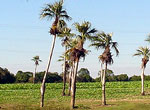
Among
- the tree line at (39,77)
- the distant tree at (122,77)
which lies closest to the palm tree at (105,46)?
the tree line at (39,77)

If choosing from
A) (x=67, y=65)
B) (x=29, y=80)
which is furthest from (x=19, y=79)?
(x=67, y=65)

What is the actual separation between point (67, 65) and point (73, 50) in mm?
25179

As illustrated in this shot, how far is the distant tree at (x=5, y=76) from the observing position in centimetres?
12406

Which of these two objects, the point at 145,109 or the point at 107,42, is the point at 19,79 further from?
the point at 145,109

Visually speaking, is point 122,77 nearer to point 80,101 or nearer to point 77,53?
point 80,101

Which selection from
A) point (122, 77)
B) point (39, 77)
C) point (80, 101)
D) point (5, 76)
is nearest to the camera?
point (80, 101)

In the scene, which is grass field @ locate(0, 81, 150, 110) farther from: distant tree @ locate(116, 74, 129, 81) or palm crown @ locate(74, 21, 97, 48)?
distant tree @ locate(116, 74, 129, 81)

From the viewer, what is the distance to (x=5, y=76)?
12556 cm

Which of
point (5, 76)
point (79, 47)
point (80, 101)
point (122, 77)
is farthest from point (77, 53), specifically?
point (122, 77)

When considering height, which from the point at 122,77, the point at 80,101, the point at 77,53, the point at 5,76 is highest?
the point at 122,77

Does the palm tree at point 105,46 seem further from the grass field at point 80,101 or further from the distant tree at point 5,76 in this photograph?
the distant tree at point 5,76

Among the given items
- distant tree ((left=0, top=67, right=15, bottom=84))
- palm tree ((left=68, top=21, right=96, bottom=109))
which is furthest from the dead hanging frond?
distant tree ((left=0, top=67, right=15, bottom=84))

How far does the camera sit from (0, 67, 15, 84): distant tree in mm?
124062

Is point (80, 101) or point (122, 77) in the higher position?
point (122, 77)
